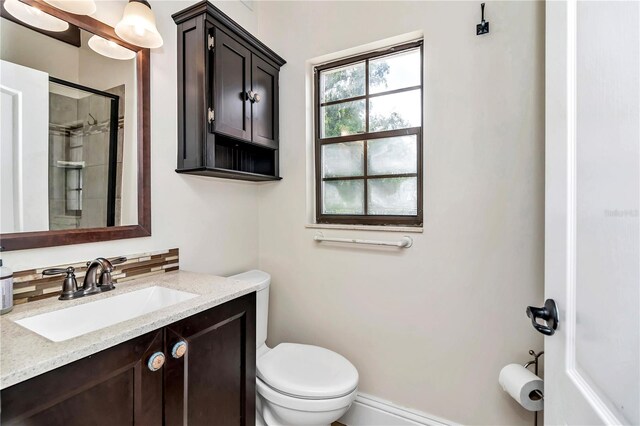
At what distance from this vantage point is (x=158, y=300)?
1169 millimetres

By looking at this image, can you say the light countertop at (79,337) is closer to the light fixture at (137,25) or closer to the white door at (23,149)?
the white door at (23,149)

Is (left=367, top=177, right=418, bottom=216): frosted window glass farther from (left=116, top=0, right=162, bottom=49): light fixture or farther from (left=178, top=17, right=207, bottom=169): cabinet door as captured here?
(left=116, top=0, right=162, bottom=49): light fixture

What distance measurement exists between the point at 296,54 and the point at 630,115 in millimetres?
1727

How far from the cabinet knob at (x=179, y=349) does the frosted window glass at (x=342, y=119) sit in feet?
4.48

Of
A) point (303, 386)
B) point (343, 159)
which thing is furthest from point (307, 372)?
point (343, 159)

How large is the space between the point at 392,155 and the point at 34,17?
5.20ft

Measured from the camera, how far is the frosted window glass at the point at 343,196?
5.60ft

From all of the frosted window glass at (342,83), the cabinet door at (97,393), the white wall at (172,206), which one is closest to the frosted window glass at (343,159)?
the frosted window glass at (342,83)

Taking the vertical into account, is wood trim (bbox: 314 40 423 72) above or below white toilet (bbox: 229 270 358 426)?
above

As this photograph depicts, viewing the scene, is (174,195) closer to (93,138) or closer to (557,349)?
(93,138)

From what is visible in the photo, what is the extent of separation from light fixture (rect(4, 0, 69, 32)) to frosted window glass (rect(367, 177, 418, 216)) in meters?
1.50

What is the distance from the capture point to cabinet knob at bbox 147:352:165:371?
810 mm

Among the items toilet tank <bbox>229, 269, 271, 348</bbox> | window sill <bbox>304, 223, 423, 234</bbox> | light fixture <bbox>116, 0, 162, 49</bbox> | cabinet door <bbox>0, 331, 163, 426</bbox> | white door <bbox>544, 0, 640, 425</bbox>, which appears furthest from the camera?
toilet tank <bbox>229, 269, 271, 348</bbox>

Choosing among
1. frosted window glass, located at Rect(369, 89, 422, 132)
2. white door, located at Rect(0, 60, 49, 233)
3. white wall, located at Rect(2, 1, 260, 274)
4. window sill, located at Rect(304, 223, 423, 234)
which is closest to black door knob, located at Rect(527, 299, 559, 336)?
window sill, located at Rect(304, 223, 423, 234)
